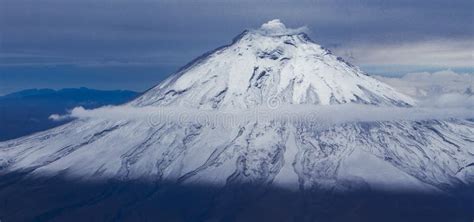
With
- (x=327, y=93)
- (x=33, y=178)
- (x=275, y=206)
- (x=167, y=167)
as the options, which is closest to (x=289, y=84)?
(x=327, y=93)

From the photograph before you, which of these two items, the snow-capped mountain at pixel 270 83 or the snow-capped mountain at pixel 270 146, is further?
the snow-capped mountain at pixel 270 83

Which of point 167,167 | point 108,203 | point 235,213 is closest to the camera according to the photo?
point 235,213

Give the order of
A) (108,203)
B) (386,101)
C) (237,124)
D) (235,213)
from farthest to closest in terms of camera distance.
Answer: (386,101)
(237,124)
(108,203)
(235,213)

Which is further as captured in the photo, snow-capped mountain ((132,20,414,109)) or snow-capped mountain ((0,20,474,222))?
snow-capped mountain ((132,20,414,109))

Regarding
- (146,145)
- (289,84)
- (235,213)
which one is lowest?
(235,213)

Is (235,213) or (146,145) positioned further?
(146,145)

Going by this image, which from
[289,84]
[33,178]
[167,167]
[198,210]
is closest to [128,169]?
[167,167]

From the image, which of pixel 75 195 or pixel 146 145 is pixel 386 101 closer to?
pixel 146 145

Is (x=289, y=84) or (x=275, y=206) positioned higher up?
(x=289, y=84)
